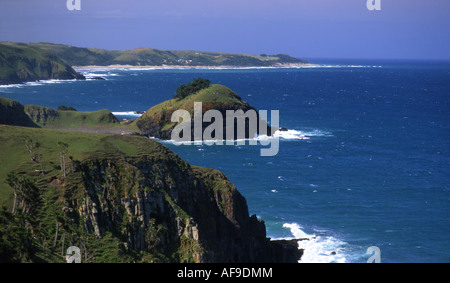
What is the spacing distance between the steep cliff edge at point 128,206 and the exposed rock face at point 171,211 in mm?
79

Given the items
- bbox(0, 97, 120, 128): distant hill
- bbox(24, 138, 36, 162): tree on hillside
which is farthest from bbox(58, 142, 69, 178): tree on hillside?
bbox(0, 97, 120, 128): distant hill

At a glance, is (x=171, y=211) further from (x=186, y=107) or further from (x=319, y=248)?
(x=186, y=107)

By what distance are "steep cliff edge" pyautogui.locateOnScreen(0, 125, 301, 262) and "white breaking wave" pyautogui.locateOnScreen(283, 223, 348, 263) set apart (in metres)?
1.73

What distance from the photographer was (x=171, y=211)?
39375 mm

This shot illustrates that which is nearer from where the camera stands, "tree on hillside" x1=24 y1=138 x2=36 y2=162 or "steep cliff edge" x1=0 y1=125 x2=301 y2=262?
"steep cliff edge" x1=0 y1=125 x2=301 y2=262

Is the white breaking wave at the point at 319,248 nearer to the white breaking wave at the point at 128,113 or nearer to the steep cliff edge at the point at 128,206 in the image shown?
the steep cliff edge at the point at 128,206

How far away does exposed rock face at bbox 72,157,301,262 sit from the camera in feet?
120

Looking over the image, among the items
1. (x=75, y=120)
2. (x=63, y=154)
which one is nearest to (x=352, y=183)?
(x=63, y=154)

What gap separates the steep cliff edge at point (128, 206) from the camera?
3416 centimetres

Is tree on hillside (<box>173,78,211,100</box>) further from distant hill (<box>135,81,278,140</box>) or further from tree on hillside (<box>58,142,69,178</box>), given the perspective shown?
tree on hillside (<box>58,142,69,178</box>)

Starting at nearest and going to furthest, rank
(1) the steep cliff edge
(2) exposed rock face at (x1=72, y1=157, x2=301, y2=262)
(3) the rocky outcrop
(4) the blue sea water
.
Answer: (1) the steep cliff edge < (2) exposed rock face at (x1=72, y1=157, x2=301, y2=262) < (4) the blue sea water < (3) the rocky outcrop

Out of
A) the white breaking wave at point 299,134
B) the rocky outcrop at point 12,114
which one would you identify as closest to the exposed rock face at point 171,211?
the rocky outcrop at point 12,114

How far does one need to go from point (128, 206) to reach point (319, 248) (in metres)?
23.7
